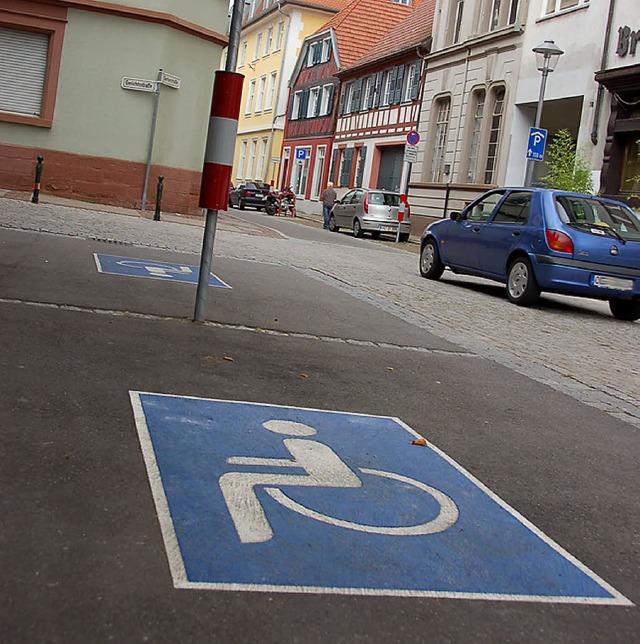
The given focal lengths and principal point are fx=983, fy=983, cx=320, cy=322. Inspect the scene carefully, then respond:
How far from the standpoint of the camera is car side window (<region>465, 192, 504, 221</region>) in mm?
15023

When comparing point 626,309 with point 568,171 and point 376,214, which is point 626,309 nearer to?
point 568,171

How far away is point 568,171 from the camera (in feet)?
78.5

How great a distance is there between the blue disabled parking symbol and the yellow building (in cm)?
5246

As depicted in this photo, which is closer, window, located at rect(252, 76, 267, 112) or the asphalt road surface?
the asphalt road surface

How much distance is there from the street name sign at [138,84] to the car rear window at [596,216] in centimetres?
1252

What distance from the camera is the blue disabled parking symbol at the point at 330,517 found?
3.18m

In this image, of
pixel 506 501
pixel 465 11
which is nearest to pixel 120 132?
pixel 465 11

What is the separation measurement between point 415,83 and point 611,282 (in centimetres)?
2890

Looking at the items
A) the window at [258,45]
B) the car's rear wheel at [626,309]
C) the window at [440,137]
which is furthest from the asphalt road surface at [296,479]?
the window at [258,45]

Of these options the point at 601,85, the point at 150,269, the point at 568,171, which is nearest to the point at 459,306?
the point at 150,269

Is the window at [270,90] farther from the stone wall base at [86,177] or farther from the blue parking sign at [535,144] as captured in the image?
the blue parking sign at [535,144]

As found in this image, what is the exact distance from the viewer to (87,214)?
64.3ft

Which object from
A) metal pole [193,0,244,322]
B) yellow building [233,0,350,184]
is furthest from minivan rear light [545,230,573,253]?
→ yellow building [233,0,350,184]

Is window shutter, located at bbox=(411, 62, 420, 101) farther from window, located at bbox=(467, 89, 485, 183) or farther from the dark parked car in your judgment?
the dark parked car
